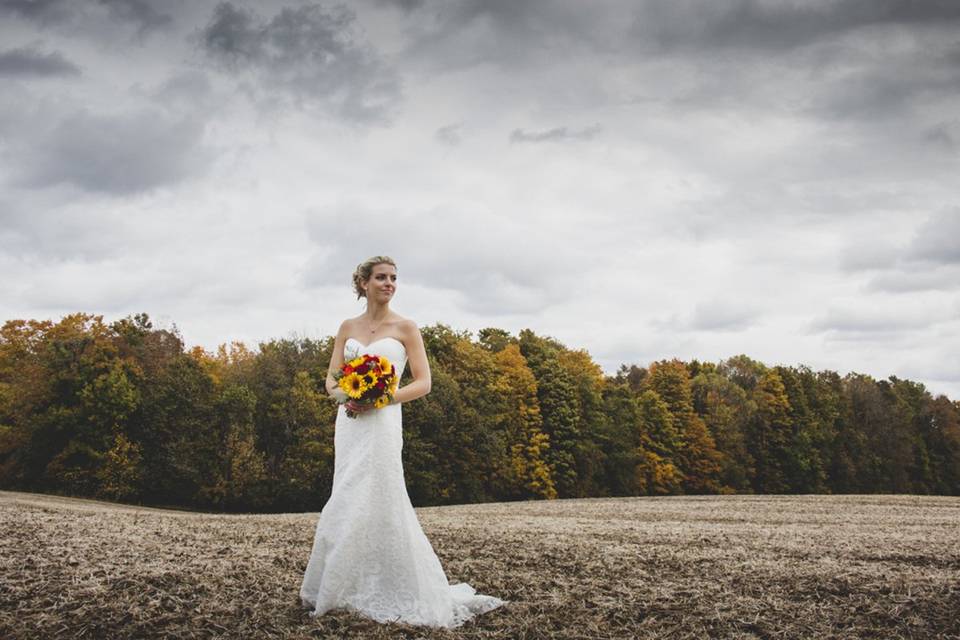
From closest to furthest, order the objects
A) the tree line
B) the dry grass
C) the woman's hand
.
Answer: the dry grass → the woman's hand → the tree line

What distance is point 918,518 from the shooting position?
23094 mm

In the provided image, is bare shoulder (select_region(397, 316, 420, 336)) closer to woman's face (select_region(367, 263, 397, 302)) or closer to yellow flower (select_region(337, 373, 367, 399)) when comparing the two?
woman's face (select_region(367, 263, 397, 302))

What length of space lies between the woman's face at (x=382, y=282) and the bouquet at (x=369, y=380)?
0.82 meters

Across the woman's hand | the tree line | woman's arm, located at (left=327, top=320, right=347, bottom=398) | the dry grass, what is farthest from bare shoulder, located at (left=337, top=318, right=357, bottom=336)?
the tree line

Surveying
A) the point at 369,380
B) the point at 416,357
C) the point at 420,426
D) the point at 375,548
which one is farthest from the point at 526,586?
the point at 420,426

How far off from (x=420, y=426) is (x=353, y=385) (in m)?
39.3

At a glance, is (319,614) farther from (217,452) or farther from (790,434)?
(790,434)

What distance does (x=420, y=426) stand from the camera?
45.1 m

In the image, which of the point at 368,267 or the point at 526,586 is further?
the point at 526,586

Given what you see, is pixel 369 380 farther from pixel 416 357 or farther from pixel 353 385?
pixel 416 357

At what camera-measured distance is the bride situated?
6.31 m

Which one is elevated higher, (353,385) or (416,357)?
(416,357)

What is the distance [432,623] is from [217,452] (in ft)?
134

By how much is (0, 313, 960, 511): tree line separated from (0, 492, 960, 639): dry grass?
29.1m
